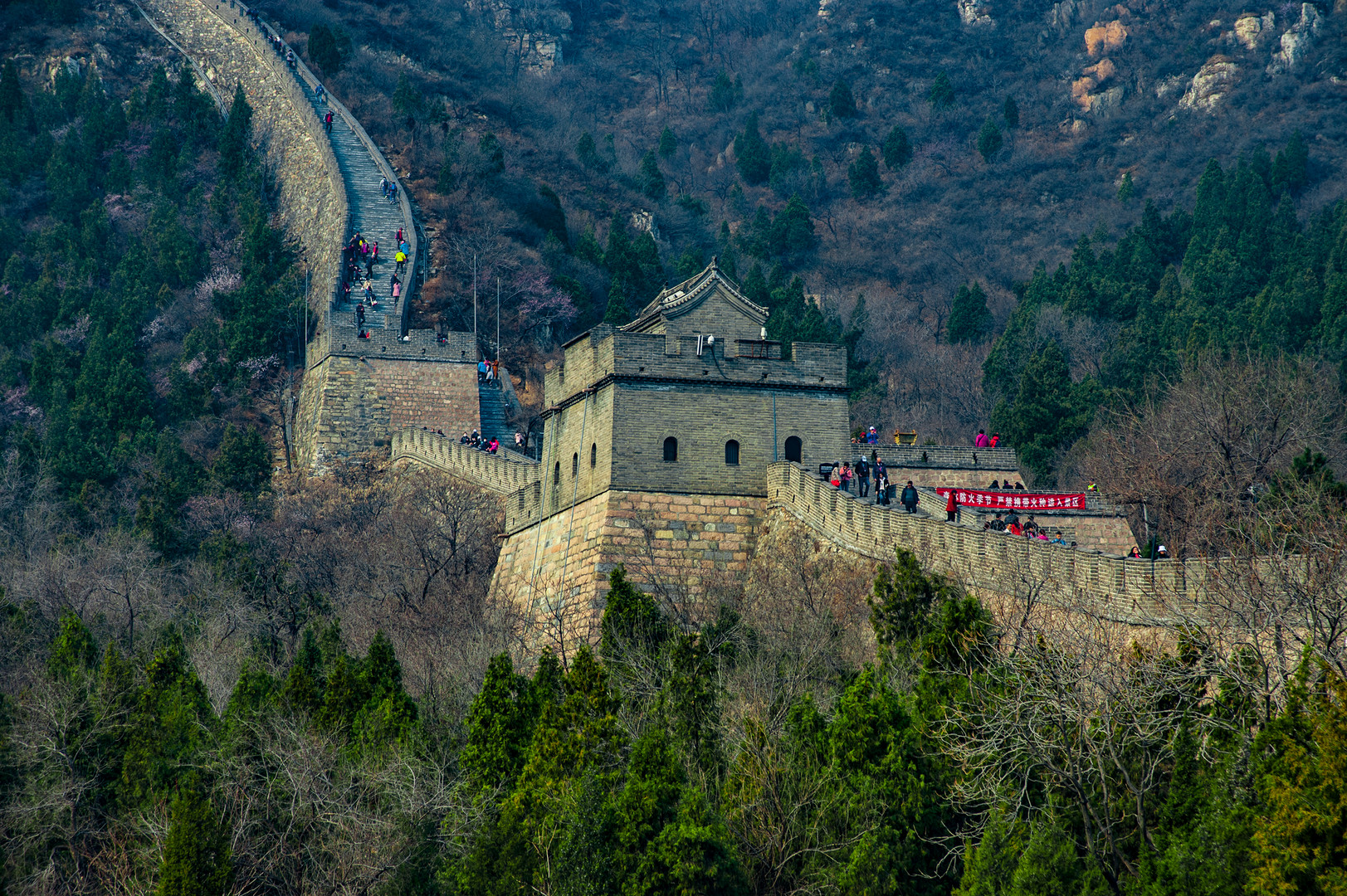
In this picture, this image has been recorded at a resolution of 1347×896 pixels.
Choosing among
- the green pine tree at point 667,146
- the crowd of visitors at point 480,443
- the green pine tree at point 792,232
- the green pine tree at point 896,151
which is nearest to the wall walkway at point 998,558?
the crowd of visitors at point 480,443

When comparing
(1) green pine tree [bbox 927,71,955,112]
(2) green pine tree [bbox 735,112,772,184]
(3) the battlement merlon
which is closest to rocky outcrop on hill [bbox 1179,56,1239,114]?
(1) green pine tree [bbox 927,71,955,112]

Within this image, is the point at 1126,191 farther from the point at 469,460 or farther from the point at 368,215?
the point at 469,460

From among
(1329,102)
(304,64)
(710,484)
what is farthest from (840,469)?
(1329,102)

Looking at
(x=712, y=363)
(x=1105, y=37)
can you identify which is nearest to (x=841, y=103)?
(x=1105, y=37)

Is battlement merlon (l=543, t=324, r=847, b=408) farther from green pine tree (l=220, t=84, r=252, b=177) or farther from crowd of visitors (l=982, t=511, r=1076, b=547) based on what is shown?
green pine tree (l=220, t=84, r=252, b=177)

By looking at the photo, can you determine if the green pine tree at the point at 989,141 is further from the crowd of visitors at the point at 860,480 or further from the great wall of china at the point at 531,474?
the crowd of visitors at the point at 860,480

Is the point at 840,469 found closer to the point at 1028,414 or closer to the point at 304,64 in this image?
the point at 1028,414
